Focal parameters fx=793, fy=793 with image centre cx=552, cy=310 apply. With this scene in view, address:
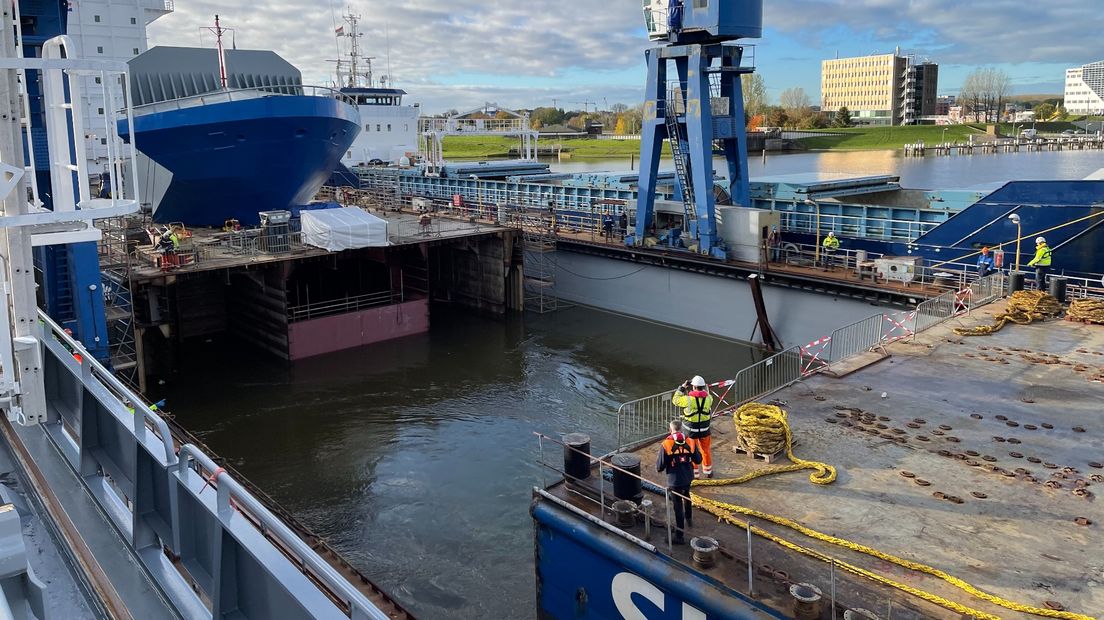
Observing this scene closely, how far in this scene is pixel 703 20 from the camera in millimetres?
22359

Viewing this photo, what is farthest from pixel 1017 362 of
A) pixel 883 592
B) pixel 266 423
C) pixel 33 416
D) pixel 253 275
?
pixel 253 275

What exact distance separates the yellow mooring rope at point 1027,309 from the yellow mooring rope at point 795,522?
23.6ft

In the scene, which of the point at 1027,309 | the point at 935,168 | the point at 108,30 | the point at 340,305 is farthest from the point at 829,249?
the point at 935,168

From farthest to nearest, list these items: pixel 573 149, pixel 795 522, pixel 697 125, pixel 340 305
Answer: pixel 573 149 < pixel 340 305 < pixel 697 125 < pixel 795 522

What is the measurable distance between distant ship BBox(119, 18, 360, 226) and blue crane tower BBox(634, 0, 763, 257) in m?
10.6

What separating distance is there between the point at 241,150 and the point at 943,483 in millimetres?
22573

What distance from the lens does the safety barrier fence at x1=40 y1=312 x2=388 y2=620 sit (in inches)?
167

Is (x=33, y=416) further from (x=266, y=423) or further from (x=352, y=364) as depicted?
(x=352, y=364)

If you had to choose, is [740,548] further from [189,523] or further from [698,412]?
[189,523]

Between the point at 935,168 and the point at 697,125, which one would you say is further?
the point at 935,168

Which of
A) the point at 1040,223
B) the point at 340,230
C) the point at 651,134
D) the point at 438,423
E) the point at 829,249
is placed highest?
the point at 651,134

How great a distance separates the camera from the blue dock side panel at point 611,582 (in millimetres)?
6484

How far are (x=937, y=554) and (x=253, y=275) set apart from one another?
2025 centimetres

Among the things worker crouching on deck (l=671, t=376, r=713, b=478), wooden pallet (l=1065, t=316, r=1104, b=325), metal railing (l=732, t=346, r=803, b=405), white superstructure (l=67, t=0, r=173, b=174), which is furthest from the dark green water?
white superstructure (l=67, t=0, r=173, b=174)
